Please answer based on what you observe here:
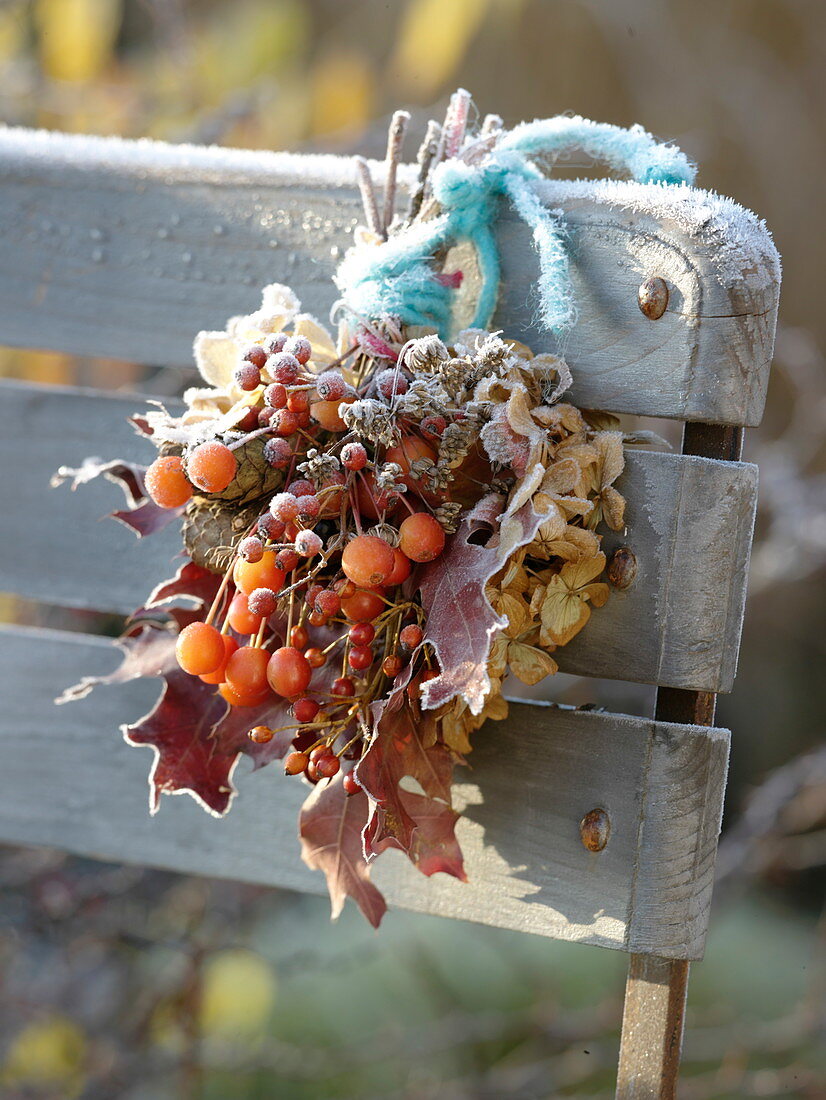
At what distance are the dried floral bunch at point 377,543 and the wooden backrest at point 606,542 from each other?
52mm

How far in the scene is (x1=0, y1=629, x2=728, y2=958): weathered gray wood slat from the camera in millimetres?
664

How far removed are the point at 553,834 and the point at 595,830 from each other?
1.5 inches

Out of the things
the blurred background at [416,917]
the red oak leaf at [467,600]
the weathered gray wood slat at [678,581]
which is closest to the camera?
the red oak leaf at [467,600]

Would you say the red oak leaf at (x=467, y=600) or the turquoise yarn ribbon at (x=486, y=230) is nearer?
the red oak leaf at (x=467, y=600)

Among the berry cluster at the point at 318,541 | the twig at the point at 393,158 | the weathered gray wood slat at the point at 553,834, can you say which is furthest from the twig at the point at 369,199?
the weathered gray wood slat at the point at 553,834

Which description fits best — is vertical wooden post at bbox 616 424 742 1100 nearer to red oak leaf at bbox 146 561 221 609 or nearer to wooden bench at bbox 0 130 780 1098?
wooden bench at bbox 0 130 780 1098

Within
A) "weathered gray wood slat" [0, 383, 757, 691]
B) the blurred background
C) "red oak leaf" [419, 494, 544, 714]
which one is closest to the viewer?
"red oak leaf" [419, 494, 544, 714]

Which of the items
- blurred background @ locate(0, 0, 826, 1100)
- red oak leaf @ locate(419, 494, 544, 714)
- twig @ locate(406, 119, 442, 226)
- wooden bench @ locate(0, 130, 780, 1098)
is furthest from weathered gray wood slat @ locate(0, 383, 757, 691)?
blurred background @ locate(0, 0, 826, 1100)

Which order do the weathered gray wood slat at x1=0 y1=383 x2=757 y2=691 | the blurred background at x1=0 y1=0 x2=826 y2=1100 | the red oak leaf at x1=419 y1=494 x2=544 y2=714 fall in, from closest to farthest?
the red oak leaf at x1=419 y1=494 x2=544 y2=714 → the weathered gray wood slat at x1=0 y1=383 x2=757 y2=691 → the blurred background at x1=0 y1=0 x2=826 y2=1100

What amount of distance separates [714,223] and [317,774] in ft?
1.38

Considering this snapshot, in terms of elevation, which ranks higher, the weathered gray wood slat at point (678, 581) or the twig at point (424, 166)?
the twig at point (424, 166)

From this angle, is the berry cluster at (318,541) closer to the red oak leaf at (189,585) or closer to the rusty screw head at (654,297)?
the red oak leaf at (189,585)

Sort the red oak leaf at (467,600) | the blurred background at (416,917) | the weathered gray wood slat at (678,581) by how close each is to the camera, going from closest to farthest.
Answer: the red oak leaf at (467,600) → the weathered gray wood slat at (678,581) → the blurred background at (416,917)

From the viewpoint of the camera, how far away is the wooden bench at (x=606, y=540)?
634 millimetres
